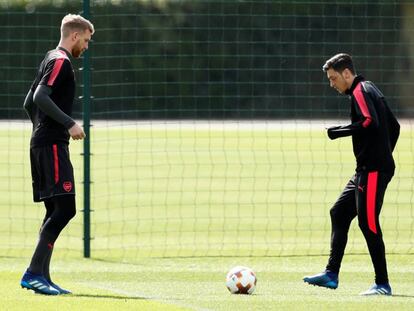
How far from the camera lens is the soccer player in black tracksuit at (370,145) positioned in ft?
28.3

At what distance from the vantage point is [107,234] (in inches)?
530

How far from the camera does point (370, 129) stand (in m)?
8.64

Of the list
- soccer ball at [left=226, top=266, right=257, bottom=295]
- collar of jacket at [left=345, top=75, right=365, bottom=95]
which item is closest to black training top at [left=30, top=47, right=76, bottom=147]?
soccer ball at [left=226, top=266, right=257, bottom=295]

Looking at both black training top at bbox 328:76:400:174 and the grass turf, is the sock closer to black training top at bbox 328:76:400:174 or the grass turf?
the grass turf

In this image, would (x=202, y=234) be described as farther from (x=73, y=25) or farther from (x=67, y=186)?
(x=73, y=25)

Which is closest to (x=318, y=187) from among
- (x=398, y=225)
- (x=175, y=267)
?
→ (x=398, y=225)

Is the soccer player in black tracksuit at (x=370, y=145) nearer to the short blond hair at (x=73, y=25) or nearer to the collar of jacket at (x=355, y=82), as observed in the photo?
the collar of jacket at (x=355, y=82)

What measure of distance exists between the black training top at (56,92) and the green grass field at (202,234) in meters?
1.22

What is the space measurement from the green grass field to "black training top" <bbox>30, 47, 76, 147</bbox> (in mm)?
1221

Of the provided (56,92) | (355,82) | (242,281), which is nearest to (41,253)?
(56,92)

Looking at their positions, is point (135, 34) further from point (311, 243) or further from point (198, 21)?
point (311, 243)

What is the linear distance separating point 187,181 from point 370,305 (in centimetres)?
1257

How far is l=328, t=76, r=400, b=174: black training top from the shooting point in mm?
8594

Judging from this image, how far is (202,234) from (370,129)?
5200 millimetres
